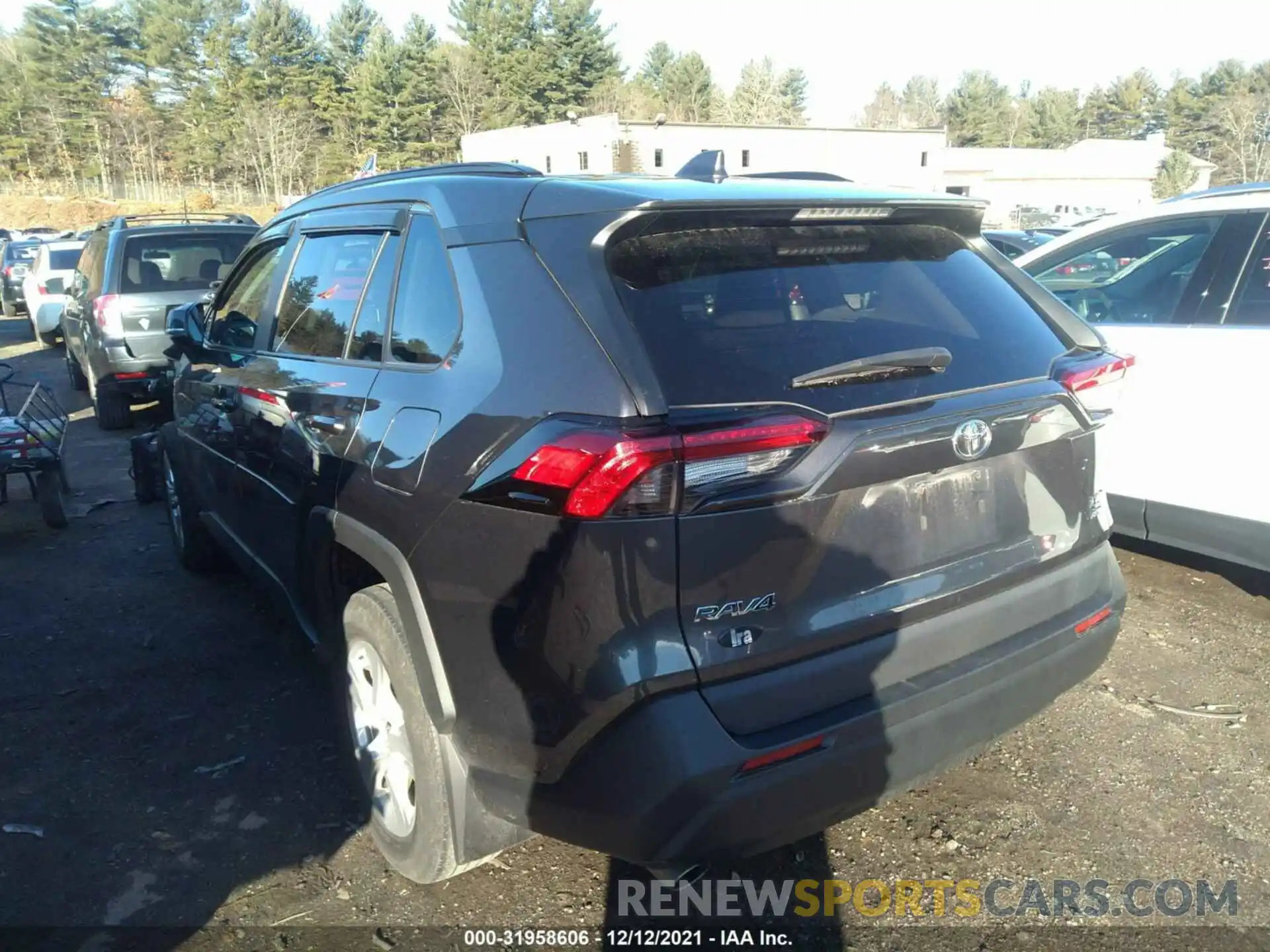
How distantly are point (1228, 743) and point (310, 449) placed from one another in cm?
335

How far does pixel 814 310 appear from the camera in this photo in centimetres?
240

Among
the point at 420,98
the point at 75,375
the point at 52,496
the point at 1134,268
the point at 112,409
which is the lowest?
the point at 75,375

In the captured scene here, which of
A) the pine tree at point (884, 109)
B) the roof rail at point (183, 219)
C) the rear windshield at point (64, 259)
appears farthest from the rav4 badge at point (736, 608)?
the pine tree at point (884, 109)

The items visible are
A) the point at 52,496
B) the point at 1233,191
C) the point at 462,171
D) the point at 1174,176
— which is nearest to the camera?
the point at 462,171

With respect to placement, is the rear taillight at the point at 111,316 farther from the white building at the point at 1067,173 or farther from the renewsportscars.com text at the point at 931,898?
the white building at the point at 1067,173

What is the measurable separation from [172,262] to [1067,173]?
6783 cm

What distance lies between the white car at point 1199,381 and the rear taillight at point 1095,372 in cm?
117

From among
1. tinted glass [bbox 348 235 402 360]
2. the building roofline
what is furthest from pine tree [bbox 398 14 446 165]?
tinted glass [bbox 348 235 402 360]

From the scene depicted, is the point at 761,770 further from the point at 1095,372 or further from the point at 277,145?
the point at 277,145

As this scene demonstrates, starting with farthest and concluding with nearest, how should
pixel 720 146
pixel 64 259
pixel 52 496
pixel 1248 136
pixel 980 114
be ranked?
pixel 980 114
pixel 1248 136
pixel 720 146
pixel 64 259
pixel 52 496

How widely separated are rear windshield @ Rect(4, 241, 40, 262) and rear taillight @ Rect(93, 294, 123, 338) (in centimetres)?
1642

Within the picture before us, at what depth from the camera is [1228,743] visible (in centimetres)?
338

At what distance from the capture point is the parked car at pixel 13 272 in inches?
836

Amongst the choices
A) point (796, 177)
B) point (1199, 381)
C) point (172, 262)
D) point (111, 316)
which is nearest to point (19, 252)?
point (172, 262)
